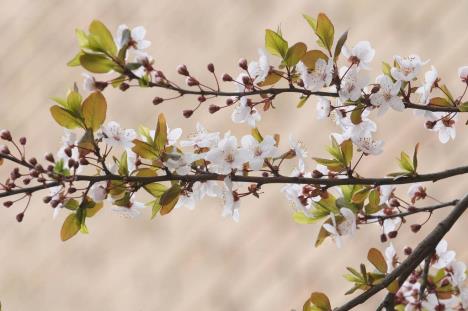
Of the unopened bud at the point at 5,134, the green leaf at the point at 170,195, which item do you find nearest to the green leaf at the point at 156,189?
the green leaf at the point at 170,195

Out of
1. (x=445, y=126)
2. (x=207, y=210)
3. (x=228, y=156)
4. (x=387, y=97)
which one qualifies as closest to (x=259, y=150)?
(x=228, y=156)

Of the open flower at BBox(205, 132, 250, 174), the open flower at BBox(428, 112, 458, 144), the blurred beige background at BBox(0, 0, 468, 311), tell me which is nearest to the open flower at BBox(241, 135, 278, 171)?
the open flower at BBox(205, 132, 250, 174)

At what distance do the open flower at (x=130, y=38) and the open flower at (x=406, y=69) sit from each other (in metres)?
0.27

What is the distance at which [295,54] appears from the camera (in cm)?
83

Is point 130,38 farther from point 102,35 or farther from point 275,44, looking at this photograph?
point 275,44

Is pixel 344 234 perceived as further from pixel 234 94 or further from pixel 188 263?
pixel 188 263

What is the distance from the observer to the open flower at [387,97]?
829mm

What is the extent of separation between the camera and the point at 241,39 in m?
1.94

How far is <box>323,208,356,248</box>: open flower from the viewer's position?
2.76 feet

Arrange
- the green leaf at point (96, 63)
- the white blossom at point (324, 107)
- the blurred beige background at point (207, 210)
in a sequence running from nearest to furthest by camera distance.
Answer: the green leaf at point (96, 63) → the white blossom at point (324, 107) → the blurred beige background at point (207, 210)

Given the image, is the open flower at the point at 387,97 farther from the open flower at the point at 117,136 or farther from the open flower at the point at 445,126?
the open flower at the point at 117,136

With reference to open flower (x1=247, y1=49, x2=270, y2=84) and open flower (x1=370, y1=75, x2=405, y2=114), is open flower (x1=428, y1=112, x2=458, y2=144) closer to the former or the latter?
open flower (x1=370, y1=75, x2=405, y2=114)

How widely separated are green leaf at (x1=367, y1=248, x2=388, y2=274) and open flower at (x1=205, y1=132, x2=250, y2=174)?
19 centimetres

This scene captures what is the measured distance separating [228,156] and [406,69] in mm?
232
